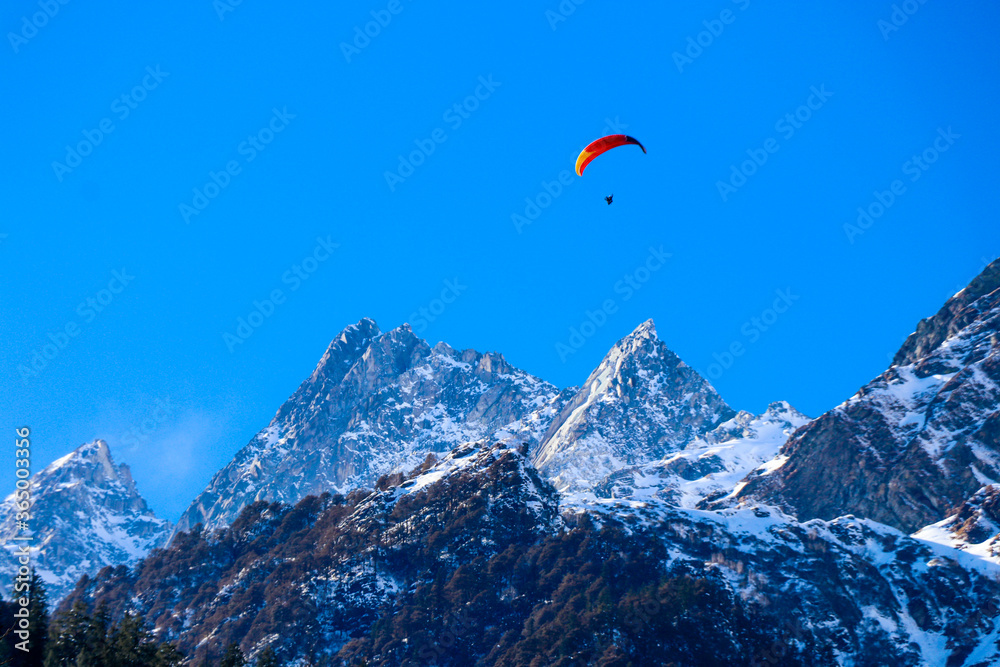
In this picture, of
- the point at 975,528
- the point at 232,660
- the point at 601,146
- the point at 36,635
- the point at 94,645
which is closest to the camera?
the point at 36,635

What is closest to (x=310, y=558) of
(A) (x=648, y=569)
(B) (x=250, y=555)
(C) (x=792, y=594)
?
(B) (x=250, y=555)

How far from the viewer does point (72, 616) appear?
9475cm

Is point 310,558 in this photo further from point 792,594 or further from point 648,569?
point 792,594

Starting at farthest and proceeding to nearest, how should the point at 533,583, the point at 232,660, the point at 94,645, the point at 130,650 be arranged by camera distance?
the point at 533,583
the point at 94,645
the point at 232,660
the point at 130,650

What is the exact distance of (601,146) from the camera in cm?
10594

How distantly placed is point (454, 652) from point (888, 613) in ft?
246

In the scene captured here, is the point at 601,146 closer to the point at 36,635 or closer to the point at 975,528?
the point at 36,635

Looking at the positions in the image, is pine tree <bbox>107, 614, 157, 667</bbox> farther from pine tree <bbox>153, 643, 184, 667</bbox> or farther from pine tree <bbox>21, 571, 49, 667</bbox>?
pine tree <bbox>21, 571, 49, 667</bbox>

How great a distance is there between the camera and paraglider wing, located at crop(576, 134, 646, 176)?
105m

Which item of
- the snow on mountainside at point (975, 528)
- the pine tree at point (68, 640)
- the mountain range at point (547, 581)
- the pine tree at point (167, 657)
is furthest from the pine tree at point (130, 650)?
the snow on mountainside at point (975, 528)

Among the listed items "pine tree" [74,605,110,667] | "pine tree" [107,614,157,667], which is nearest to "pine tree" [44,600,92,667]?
"pine tree" [74,605,110,667]

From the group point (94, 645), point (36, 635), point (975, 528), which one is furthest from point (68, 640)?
point (975, 528)

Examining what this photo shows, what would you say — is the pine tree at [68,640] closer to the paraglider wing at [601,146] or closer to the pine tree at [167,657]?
the pine tree at [167,657]

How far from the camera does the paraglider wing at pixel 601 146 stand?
104875 millimetres
